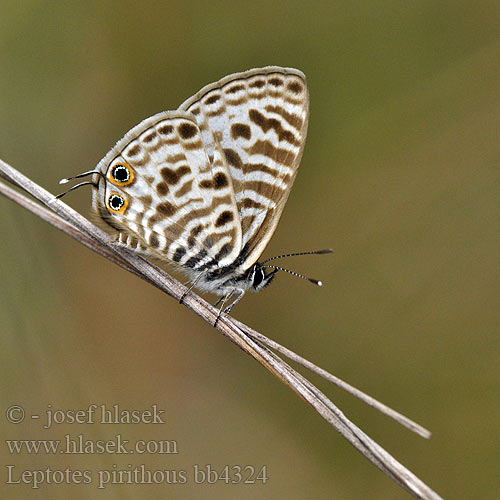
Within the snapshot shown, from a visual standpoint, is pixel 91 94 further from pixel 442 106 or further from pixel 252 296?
pixel 442 106

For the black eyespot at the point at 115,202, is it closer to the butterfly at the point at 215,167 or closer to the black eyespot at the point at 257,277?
the butterfly at the point at 215,167

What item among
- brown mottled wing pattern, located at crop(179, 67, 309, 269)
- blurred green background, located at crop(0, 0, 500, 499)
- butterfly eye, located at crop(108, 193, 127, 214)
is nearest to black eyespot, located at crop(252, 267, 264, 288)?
brown mottled wing pattern, located at crop(179, 67, 309, 269)

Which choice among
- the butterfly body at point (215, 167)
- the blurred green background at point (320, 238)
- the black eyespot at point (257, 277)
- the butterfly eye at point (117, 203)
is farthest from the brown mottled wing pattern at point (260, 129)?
the blurred green background at point (320, 238)

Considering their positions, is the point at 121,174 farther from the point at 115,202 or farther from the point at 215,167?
the point at 215,167

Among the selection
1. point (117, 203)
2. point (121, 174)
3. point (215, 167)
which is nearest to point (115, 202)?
point (117, 203)

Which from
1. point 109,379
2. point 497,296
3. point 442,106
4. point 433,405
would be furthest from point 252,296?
point 442,106

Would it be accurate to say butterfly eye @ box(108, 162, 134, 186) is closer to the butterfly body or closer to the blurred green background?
the butterfly body
